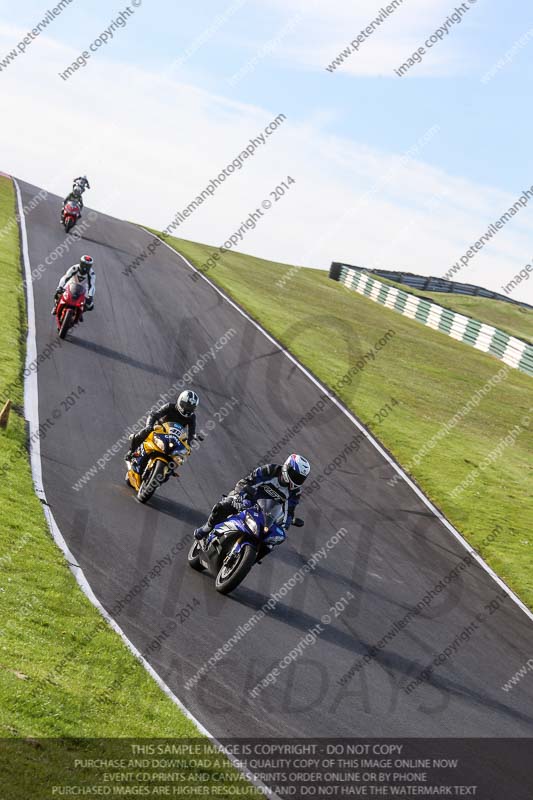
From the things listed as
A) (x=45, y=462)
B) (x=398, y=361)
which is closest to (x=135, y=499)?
(x=45, y=462)

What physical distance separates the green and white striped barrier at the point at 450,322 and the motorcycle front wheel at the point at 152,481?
3105 centimetres

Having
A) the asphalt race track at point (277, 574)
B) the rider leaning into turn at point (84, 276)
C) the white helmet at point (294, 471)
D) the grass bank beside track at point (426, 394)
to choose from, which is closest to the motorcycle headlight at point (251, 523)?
the white helmet at point (294, 471)

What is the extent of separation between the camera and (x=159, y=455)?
50.1 feet

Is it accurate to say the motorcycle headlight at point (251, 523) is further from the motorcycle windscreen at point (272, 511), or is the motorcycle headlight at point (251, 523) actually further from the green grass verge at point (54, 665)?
the green grass verge at point (54, 665)

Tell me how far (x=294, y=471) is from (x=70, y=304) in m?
13.1

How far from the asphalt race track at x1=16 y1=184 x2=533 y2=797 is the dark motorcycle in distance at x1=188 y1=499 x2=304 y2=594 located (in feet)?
1.06

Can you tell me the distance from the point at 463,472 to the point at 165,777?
17.3m

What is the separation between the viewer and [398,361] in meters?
38.4

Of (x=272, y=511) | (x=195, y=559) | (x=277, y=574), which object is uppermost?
(x=272, y=511)

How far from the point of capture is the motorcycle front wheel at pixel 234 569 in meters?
12.4

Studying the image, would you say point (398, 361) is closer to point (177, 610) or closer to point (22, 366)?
point (22, 366)

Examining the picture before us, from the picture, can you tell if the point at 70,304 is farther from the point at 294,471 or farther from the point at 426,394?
the point at 426,394

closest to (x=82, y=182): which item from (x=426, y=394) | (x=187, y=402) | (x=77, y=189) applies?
(x=77, y=189)

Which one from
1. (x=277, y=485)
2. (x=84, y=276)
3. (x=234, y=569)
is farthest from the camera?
(x=84, y=276)
